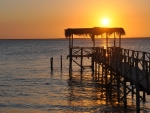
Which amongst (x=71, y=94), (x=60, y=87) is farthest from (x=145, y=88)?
(x=60, y=87)

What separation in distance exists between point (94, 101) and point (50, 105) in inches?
125

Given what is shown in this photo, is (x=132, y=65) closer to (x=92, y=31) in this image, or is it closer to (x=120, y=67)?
(x=120, y=67)

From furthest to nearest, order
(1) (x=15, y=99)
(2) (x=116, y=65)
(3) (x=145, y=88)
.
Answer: (1) (x=15, y=99)
(2) (x=116, y=65)
(3) (x=145, y=88)

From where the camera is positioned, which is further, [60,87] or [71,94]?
[60,87]

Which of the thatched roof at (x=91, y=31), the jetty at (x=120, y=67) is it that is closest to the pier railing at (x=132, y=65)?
the jetty at (x=120, y=67)

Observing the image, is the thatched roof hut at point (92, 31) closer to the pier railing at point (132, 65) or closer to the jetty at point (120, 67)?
the jetty at point (120, 67)

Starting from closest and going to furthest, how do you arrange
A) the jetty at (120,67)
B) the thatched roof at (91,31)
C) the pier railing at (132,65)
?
the pier railing at (132,65) → the jetty at (120,67) → the thatched roof at (91,31)

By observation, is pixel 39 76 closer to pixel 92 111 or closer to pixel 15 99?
pixel 15 99

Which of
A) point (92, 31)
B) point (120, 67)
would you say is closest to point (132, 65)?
point (120, 67)

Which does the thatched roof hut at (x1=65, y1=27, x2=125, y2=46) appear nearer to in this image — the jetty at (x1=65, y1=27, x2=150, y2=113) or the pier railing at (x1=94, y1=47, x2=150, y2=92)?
the jetty at (x1=65, y1=27, x2=150, y2=113)

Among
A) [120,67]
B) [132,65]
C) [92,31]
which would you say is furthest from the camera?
[92,31]

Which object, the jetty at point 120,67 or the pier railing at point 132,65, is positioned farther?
the jetty at point 120,67

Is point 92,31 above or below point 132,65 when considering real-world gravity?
above

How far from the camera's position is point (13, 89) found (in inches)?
1208
